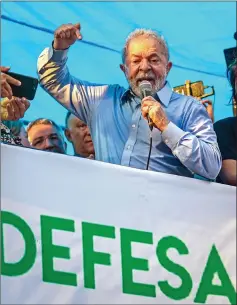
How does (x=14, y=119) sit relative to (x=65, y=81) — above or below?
below

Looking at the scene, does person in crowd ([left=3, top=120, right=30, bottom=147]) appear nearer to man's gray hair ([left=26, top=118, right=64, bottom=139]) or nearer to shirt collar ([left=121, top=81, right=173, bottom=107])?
man's gray hair ([left=26, top=118, right=64, bottom=139])

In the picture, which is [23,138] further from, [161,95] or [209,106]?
[209,106]

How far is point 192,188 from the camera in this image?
399cm

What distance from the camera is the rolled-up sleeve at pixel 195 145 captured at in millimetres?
3977

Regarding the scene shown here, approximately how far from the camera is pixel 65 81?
4.16m

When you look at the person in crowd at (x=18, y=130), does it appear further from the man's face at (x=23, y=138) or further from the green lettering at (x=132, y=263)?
the green lettering at (x=132, y=263)

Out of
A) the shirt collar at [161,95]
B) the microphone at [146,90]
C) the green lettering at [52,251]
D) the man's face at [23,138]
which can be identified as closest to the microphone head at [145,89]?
the microphone at [146,90]

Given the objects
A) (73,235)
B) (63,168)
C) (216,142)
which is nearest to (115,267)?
(73,235)

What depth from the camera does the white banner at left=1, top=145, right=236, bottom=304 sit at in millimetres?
3709

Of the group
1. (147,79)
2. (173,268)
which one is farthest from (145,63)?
(173,268)

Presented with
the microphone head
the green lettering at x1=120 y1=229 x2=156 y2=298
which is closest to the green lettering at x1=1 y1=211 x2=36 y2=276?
the green lettering at x1=120 y1=229 x2=156 y2=298

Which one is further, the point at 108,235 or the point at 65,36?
the point at 65,36

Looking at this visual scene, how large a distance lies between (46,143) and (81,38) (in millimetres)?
469

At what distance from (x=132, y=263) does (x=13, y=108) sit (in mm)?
817
